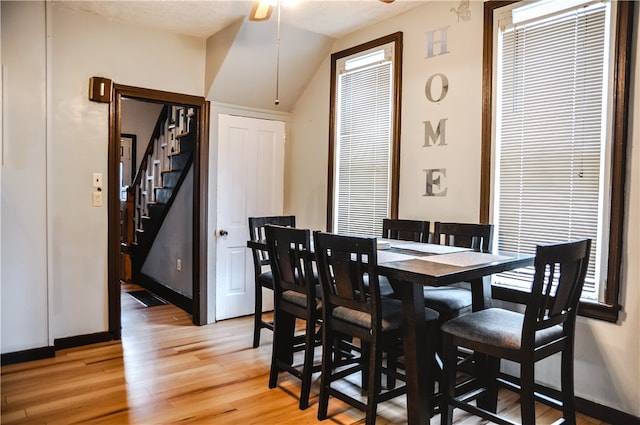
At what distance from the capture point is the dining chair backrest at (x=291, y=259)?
241cm

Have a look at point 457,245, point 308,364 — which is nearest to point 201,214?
point 308,364

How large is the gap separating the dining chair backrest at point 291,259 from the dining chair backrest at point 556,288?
1.09 metres

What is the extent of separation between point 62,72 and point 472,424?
3.65m

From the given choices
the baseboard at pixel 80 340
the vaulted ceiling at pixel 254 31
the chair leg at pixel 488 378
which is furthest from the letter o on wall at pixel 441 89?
the baseboard at pixel 80 340

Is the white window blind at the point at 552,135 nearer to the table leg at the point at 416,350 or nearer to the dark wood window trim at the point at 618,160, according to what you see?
the dark wood window trim at the point at 618,160

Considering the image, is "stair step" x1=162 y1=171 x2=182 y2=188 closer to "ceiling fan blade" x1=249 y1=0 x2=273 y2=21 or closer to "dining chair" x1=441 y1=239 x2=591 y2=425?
"ceiling fan blade" x1=249 y1=0 x2=273 y2=21

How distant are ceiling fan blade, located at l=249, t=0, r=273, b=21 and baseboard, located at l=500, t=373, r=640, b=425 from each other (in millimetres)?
2557

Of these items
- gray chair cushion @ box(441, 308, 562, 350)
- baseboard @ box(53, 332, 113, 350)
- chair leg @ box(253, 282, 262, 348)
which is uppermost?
gray chair cushion @ box(441, 308, 562, 350)

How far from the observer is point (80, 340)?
3.47 meters

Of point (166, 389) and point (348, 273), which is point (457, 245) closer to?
Answer: point (348, 273)

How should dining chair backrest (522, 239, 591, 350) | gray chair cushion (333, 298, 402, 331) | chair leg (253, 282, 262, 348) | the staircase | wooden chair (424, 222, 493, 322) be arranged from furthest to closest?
1. the staircase
2. chair leg (253, 282, 262, 348)
3. wooden chair (424, 222, 493, 322)
4. gray chair cushion (333, 298, 402, 331)
5. dining chair backrest (522, 239, 591, 350)

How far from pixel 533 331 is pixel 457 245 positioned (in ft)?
3.70

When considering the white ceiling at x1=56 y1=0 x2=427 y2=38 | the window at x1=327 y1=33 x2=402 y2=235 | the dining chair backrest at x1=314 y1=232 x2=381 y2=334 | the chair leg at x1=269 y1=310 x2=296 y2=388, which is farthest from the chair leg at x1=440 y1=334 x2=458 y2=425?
the white ceiling at x1=56 y1=0 x2=427 y2=38

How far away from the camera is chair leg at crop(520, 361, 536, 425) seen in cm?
181
